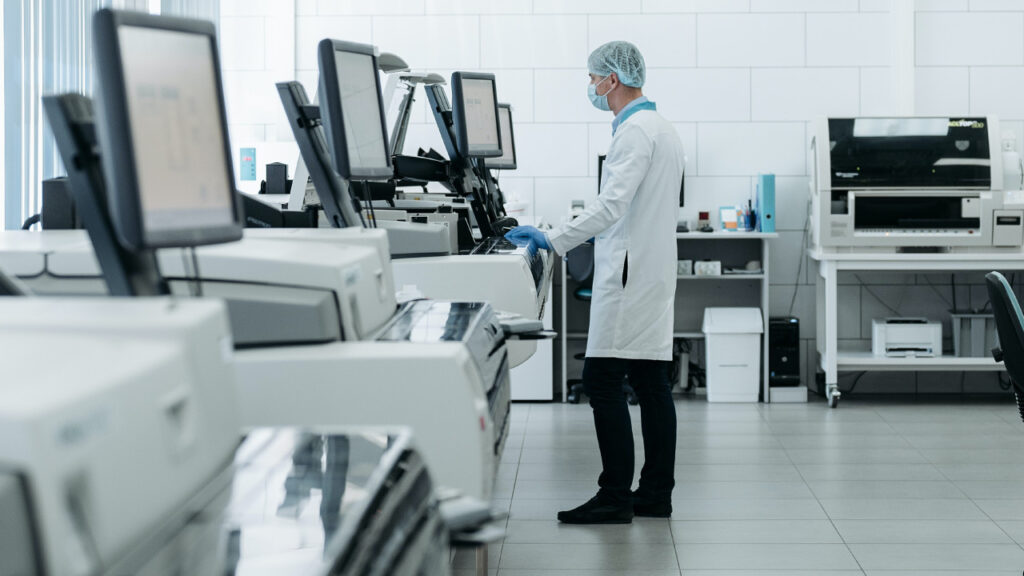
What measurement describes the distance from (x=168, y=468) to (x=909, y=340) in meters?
5.07

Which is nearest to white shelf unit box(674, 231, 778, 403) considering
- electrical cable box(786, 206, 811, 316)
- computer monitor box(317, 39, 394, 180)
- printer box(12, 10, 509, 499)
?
electrical cable box(786, 206, 811, 316)

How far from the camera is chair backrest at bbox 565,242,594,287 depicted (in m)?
5.43

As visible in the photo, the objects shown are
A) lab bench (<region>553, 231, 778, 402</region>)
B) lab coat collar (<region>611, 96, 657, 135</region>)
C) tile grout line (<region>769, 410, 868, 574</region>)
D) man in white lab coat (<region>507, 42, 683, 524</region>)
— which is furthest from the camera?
lab bench (<region>553, 231, 778, 402</region>)

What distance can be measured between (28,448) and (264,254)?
0.87 m

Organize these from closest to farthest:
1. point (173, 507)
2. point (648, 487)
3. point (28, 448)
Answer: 1. point (28, 448)
2. point (173, 507)
3. point (648, 487)

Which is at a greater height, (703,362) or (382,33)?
(382,33)

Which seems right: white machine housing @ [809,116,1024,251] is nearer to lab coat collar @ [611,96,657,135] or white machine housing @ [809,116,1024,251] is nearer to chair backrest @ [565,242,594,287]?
chair backrest @ [565,242,594,287]

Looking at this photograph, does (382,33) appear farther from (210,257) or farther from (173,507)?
(173,507)

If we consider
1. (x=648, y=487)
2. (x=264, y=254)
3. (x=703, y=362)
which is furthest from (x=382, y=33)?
(x=264, y=254)

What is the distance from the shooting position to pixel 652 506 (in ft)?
11.6

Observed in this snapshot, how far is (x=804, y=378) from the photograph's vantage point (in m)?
5.96

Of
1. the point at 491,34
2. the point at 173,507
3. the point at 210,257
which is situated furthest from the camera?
the point at 491,34

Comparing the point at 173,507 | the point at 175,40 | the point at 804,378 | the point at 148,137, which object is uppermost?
the point at 175,40

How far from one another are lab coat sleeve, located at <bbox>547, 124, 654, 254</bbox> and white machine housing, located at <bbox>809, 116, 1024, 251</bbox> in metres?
2.24
